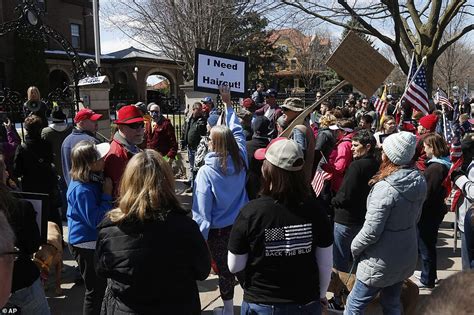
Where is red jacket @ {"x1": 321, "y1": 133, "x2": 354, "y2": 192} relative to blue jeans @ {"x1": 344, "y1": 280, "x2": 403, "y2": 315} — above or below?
above

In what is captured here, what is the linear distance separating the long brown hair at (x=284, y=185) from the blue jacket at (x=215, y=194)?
44.6 inches

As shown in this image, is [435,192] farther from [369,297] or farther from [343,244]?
[369,297]

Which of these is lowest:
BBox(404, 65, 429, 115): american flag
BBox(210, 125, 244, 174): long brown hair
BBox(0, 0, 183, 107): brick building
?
BBox(210, 125, 244, 174): long brown hair

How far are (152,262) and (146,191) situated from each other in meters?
0.41

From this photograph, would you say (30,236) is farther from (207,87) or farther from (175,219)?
(207,87)

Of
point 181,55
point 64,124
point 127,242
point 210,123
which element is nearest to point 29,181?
point 64,124

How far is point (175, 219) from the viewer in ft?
8.34

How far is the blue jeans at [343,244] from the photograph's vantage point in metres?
4.45

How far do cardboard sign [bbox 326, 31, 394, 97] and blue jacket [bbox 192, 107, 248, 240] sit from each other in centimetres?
197

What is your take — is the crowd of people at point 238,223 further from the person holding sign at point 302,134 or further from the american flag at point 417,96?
the american flag at point 417,96

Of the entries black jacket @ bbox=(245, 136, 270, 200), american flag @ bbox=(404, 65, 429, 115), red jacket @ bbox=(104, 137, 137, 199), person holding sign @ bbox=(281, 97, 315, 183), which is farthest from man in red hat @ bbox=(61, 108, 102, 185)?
american flag @ bbox=(404, 65, 429, 115)

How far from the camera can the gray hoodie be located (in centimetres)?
331

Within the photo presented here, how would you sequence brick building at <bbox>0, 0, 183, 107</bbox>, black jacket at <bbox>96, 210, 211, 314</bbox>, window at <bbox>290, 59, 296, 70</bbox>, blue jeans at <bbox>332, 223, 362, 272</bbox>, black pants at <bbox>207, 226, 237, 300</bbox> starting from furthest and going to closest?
window at <bbox>290, 59, 296, 70</bbox> < brick building at <bbox>0, 0, 183, 107</bbox> < blue jeans at <bbox>332, 223, 362, 272</bbox> < black pants at <bbox>207, 226, 237, 300</bbox> < black jacket at <bbox>96, 210, 211, 314</bbox>

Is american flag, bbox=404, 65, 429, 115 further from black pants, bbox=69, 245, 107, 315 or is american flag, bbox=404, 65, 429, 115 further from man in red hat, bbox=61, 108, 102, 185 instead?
black pants, bbox=69, 245, 107, 315
